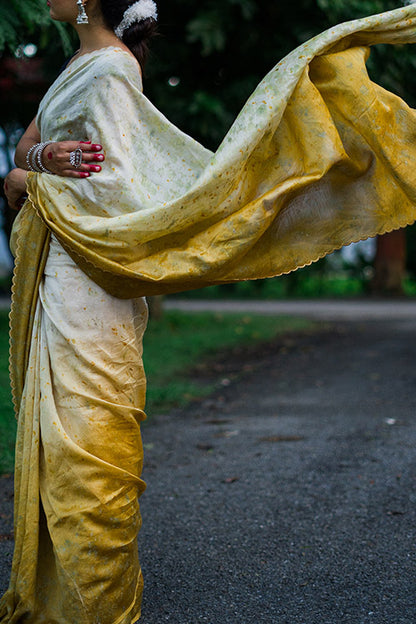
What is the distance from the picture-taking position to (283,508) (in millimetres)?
3984

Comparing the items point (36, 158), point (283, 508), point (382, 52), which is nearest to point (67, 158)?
point (36, 158)

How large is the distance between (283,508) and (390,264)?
17139 millimetres

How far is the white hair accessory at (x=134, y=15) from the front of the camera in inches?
102

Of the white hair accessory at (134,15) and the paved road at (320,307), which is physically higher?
the white hair accessory at (134,15)

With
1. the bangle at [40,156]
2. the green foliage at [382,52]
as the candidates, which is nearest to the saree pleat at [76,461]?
the bangle at [40,156]

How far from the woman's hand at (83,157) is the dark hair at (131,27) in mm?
443

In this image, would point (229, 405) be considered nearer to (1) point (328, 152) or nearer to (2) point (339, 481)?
(2) point (339, 481)

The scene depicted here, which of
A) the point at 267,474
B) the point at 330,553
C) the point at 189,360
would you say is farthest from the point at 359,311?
the point at 330,553

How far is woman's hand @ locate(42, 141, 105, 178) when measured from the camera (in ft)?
8.13

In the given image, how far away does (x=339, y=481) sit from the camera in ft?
14.6

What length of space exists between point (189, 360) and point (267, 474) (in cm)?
461

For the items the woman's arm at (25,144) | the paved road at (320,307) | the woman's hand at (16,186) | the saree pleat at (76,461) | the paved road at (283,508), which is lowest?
the paved road at (320,307)

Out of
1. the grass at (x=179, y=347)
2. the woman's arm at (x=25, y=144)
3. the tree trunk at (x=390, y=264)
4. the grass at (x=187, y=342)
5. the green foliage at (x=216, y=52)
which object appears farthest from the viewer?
the tree trunk at (x=390, y=264)

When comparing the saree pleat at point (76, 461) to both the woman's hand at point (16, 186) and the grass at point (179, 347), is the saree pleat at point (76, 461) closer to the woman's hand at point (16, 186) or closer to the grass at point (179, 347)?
the woman's hand at point (16, 186)
